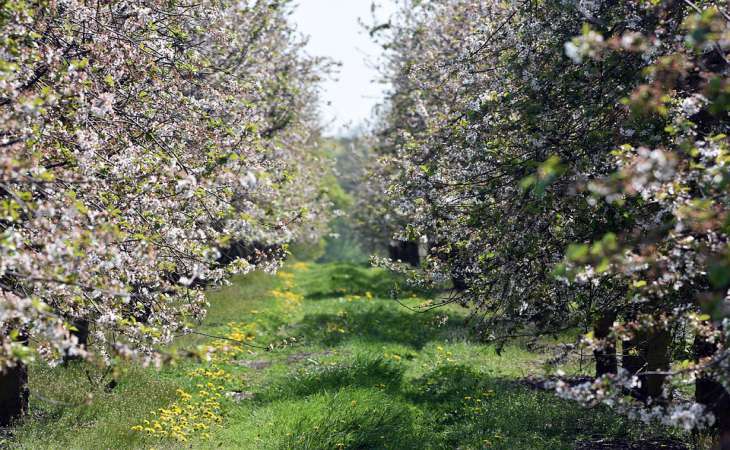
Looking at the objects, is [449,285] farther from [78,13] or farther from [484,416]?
[78,13]

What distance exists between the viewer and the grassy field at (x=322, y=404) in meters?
9.77

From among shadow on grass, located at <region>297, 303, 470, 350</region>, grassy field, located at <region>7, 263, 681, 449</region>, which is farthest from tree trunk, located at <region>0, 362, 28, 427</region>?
shadow on grass, located at <region>297, 303, 470, 350</region>

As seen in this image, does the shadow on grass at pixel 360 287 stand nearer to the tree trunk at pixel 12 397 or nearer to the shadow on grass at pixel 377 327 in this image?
the shadow on grass at pixel 377 327

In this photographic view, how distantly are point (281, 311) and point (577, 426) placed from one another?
1396cm

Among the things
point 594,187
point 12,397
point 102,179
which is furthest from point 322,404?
point 594,187

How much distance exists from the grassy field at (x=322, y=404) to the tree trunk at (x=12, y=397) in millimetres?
313

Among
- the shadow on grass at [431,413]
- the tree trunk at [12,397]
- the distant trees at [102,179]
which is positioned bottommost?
the tree trunk at [12,397]

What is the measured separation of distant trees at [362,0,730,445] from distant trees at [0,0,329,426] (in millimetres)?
2841

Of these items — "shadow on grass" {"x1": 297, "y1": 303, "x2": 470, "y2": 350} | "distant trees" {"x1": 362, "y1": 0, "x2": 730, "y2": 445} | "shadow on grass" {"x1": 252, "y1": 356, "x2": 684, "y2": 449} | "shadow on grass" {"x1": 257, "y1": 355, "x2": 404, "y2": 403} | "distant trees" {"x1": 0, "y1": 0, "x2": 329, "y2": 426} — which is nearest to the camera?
"distant trees" {"x1": 0, "y1": 0, "x2": 329, "y2": 426}

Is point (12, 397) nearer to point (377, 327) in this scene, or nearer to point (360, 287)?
point (377, 327)

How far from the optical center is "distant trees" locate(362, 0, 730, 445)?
18.4 feet

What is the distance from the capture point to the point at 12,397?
10.5m

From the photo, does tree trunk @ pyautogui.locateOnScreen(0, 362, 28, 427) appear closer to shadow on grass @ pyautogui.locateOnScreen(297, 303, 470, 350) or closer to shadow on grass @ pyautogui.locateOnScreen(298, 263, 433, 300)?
shadow on grass @ pyautogui.locateOnScreen(297, 303, 470, 350)

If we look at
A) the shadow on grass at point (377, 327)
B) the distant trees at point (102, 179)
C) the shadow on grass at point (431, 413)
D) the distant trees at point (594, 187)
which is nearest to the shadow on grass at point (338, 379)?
the shadow on grass at point (431, 413)
